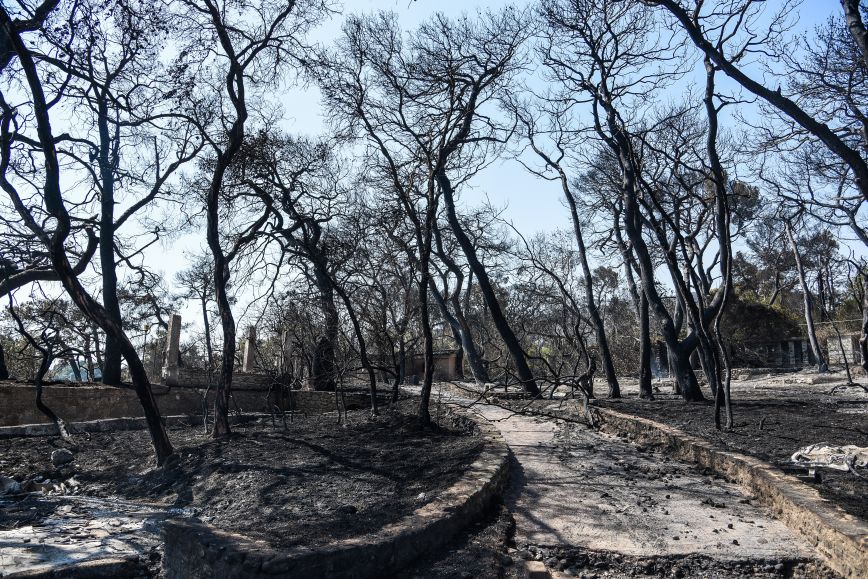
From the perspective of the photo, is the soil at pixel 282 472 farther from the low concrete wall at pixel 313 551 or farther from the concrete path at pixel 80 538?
the concrete path at pixel 80 538

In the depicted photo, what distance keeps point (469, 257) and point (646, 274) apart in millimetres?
4113

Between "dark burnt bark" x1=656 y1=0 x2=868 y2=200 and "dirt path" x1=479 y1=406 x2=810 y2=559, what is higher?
"dark burnt bark" x1=656 y1=0 x2=868 y2=200

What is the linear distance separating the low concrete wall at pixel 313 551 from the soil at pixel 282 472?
0.75 feet

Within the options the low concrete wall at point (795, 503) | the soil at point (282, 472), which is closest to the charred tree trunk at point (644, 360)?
the soil at point (282, 472)

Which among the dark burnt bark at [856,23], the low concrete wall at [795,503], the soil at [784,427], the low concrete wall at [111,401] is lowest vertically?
the low concrete wall at [795,503]

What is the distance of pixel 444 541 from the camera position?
4.34 m

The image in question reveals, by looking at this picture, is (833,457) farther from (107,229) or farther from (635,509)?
(107,229)

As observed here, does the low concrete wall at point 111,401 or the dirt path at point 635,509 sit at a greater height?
the low concrete wall at point 111,401

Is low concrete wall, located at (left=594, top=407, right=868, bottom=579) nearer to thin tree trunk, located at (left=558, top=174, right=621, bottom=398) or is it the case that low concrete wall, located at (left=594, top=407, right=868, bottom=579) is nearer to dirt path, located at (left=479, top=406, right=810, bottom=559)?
dirt path, located at (left=479, top=406, right=810, bottom=559)

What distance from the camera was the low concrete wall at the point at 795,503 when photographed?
3748 mm

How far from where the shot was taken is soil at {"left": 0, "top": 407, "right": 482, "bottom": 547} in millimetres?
5371

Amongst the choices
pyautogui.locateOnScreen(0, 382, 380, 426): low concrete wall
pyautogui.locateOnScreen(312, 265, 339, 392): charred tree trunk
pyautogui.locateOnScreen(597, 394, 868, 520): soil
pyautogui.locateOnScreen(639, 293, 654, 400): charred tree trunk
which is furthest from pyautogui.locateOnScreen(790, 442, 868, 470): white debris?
pyautogui.locateOnScreen(312, 265, 339, 392): charred tree trunk

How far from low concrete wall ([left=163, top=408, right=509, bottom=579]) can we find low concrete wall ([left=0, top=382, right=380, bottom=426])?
23.0 feet

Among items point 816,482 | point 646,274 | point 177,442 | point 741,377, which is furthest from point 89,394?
point 741,377
